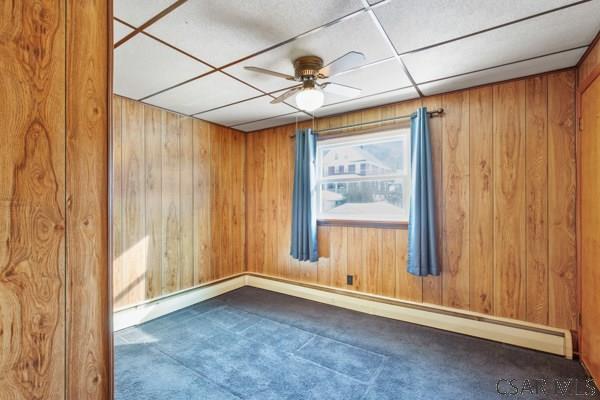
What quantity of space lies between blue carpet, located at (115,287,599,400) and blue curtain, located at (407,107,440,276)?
660mm

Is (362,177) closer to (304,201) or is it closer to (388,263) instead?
(304,201)

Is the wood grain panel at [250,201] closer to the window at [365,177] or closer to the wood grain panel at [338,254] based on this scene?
the window at [365,177]

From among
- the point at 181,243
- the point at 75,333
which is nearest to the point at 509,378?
the point at 75,333

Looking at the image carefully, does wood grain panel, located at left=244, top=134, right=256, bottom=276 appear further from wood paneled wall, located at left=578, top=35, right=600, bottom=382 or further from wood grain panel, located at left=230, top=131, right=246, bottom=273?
wood paneled wall, located at left=578, top=35, right=600, bottom=382

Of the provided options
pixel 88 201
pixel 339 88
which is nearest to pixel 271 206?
pixel 339 88

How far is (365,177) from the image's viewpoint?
320 cm

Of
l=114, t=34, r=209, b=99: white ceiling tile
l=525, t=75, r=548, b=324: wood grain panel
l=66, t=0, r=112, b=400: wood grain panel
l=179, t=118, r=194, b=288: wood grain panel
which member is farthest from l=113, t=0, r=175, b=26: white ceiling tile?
l=525, t=75, r=548, b=324: wood grain panel

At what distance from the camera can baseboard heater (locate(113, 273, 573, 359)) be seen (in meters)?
2.28

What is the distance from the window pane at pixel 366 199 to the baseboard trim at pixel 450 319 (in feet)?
3.03

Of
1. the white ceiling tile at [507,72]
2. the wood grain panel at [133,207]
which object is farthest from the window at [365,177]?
the wood grain panel at [133,207]

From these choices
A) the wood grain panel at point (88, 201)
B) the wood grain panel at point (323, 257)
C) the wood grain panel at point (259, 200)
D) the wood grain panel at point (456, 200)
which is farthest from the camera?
the wood grain panel at point (259, 200)

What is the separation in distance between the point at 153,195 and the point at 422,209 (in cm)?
288

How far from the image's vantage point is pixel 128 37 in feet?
5.73

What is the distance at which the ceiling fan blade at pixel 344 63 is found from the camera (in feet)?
5.43
